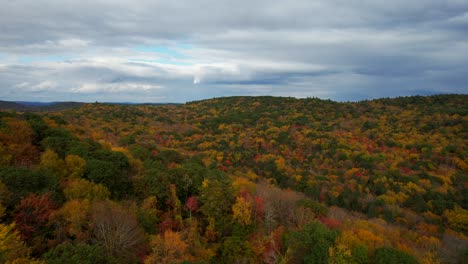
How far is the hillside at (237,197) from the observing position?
57.0 feet

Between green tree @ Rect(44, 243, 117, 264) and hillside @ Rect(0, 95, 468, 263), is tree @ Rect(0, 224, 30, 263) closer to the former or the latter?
hillside @ Rect(0, 95, 468, 263)

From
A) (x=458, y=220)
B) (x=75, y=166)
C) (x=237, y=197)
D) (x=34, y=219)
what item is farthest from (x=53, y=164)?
(x=458, y=220)

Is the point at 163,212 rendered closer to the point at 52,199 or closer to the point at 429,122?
the point at 52,199

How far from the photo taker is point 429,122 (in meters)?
69.9

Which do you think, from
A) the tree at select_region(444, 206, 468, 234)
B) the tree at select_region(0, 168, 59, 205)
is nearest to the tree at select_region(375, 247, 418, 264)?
the tree at select_region(0, 168, 59, 205)

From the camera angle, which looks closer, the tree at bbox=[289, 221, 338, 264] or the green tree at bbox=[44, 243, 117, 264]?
the green tree at bbox=[44, 243, 117, 264]

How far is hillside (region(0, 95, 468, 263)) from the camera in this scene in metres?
17.4

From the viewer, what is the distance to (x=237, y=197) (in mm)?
26359

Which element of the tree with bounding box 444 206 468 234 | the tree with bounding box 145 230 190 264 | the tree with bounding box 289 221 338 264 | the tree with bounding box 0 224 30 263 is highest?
the tree with bounding box 0 224 30 263

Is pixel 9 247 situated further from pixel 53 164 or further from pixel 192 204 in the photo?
pixel 192 204

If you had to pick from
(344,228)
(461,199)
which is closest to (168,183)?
(344,228)

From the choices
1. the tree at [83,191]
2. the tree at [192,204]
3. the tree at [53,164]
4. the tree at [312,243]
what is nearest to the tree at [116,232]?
the tree at [83,191]

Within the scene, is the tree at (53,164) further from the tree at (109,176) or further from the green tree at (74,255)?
the green tree at (74,255)

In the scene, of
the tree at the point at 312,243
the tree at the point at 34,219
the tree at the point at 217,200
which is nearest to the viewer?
the tree at the point at 34,219
